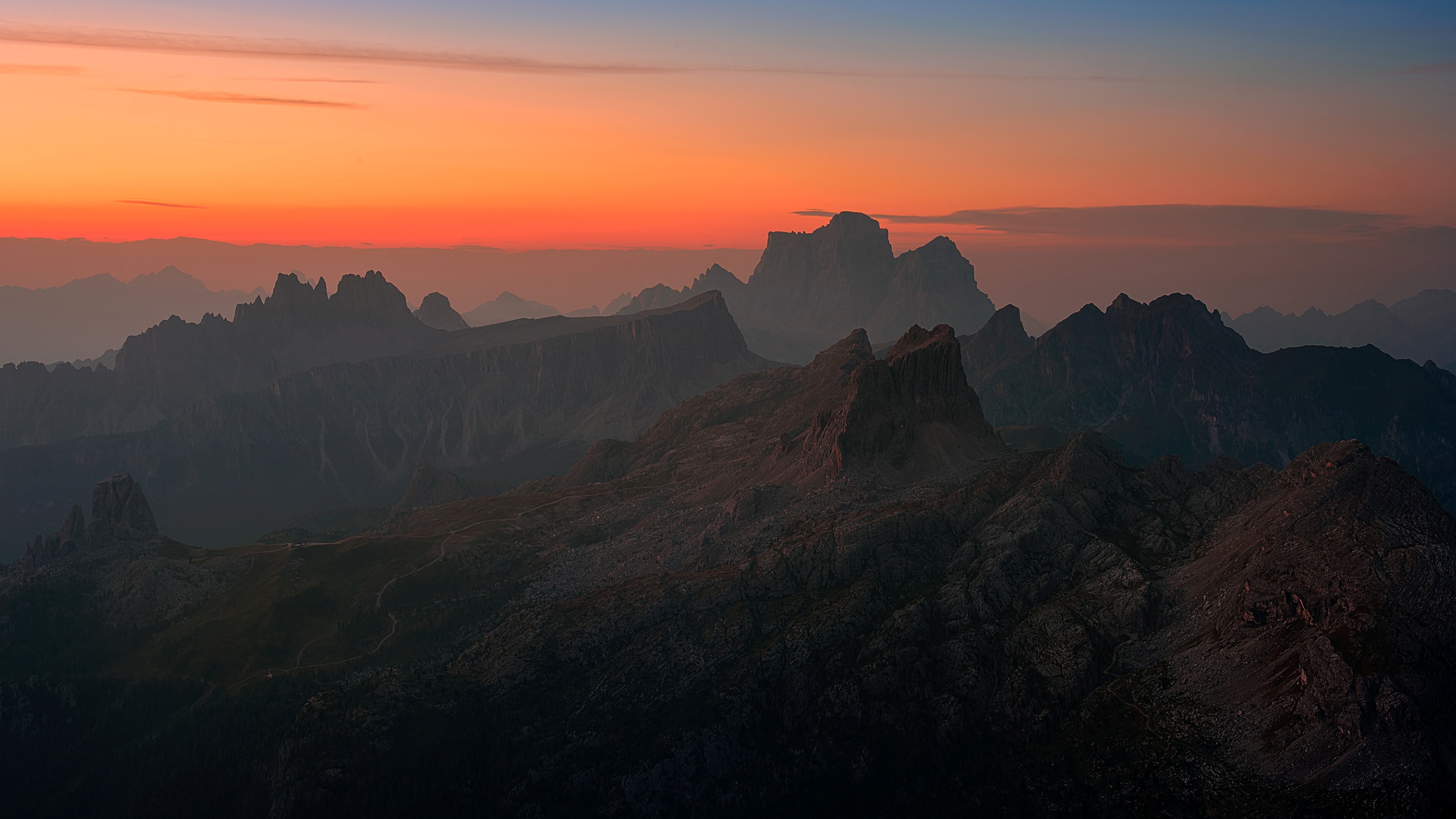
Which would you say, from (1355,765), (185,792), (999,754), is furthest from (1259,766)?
(185,792)

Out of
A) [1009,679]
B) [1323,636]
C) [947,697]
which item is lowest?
[947,697]

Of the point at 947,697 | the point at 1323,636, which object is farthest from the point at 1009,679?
the point at 1323,636

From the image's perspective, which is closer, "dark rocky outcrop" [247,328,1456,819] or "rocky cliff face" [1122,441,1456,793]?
"rocky cliff face" [1122,441,1456,793]

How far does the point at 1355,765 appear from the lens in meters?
123

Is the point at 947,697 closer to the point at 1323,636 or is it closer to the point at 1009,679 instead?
the point at 1009,679

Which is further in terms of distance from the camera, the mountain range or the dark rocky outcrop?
the mountain range

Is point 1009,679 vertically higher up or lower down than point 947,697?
higher up

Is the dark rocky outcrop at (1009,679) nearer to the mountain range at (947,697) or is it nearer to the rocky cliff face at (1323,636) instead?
the rocky cliff face at (1323,636)

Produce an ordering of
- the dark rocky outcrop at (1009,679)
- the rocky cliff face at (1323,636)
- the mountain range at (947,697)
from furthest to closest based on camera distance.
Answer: the mountain range at (947,697) < the dark rocky outcrop at (1009,679) < the rocky cliff face at (1323,636)

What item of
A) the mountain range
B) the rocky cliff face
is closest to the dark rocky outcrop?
the rocky cliff face

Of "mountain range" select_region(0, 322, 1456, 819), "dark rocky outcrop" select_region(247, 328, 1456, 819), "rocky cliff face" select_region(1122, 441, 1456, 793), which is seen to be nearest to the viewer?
"rocky cliff face" select_region(1122, 441, 1456, 793)

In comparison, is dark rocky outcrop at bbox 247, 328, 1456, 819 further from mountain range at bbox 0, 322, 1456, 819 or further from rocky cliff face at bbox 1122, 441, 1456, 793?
mountain range at bbox 0, 322, 1456, 819

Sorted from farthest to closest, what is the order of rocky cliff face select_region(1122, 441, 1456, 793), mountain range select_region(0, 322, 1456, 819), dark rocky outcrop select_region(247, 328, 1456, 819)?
1. mountain range select_region(0, 322, 1456, 819)
2. dark rocky outcrop select_region(247, 328, 1456, 819)
3. rocky cliff face select_region(1122, 441, 1456, 793)

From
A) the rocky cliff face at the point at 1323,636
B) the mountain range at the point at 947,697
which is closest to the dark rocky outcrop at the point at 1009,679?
the rocky cliff face at the point at 1323,636
